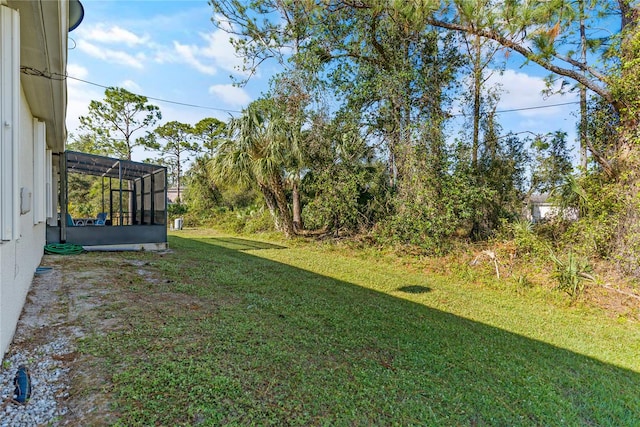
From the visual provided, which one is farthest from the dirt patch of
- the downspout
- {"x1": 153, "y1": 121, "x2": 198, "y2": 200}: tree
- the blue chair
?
{"x1": 153, "y1": 121, "x2": 198, "y2": 200}: tree

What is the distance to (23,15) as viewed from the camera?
6.39 ft

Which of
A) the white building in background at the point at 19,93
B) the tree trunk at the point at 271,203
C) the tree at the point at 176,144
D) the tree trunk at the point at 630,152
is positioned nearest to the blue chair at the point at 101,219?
the tree trunk at the point at 271,203

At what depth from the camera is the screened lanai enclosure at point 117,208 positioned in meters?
7.07

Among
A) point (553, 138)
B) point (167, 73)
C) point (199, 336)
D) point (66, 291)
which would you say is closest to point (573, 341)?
point (199, 336)

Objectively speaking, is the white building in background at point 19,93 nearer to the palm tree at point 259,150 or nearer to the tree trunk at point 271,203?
the palm tree at point 259,150

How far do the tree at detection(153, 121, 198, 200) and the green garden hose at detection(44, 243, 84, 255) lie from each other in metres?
18.1

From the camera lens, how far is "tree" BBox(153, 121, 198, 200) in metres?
23.4

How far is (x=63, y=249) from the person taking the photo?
6.61 meters

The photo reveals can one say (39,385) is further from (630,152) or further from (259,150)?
(259,150)

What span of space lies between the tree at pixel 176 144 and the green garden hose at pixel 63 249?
18144 millimetres

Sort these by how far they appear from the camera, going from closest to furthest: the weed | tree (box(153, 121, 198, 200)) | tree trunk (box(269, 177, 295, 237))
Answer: the weed → tree trunk (box(269, 177, 295, 237)) → tree (box(153, 121, 198, 200))

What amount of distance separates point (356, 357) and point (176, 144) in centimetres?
2577

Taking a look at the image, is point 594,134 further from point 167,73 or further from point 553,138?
point 167,73

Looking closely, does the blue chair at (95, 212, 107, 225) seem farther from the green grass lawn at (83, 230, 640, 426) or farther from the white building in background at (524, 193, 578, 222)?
the white building in background at (524, 193, 578, 222)
